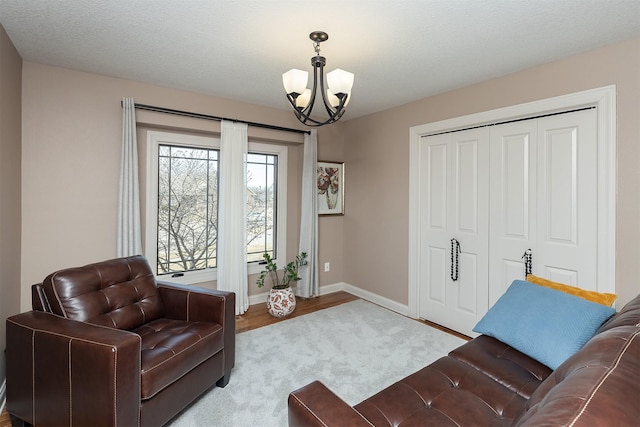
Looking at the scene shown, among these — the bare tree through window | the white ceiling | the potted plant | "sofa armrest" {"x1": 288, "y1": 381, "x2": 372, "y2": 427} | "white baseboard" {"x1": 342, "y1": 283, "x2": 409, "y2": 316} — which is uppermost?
the white ceiling

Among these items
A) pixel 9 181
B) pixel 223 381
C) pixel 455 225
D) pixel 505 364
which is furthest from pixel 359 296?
pixel 9 181

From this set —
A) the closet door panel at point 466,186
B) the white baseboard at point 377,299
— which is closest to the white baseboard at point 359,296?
the white baseboard at point 377,299

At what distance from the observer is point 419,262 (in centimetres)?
358

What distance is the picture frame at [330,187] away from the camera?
171 inches

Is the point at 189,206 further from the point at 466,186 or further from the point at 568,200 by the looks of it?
the point at 568,200

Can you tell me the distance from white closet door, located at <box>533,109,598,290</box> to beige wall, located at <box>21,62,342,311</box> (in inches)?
134

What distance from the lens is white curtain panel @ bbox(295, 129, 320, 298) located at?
13.4ft

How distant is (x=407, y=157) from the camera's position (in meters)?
3.63

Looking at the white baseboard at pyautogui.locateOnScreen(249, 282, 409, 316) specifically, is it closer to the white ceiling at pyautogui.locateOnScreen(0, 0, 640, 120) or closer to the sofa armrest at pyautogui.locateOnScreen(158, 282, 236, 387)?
the sofa armrest at pyautogui.locateOnScreen(158, 282, 236, 387)

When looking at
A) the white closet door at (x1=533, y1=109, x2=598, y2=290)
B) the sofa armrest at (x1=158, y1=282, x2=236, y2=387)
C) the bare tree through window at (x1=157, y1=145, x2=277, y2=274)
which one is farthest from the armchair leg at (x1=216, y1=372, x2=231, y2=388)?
the white closet door at (x1=533, y1=109, x2=598, y2=290)

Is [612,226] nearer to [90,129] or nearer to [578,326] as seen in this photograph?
[578,326]

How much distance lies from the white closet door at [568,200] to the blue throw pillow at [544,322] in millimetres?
934

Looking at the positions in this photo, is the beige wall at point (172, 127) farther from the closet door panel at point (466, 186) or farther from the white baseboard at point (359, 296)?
the closet door panel at point (466, 186)

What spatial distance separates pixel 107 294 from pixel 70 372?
0.59 meters
